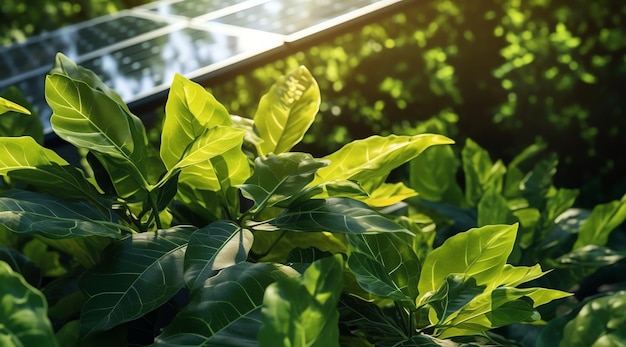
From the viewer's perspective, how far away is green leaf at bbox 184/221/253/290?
1.10m

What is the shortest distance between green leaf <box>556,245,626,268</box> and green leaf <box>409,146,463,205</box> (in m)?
0.38

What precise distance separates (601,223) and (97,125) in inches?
54.3

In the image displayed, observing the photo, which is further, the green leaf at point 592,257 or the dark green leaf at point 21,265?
the green leaf at point 592,257

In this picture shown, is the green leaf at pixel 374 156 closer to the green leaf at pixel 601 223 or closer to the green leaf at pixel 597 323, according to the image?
the green leaf at pixel 597 323

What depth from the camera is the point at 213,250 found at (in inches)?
45.0

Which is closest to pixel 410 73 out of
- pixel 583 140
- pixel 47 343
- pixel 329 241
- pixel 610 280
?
pixel 583 140

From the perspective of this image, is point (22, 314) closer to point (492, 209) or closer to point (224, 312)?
point (224, 312)

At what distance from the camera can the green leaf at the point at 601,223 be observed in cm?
201

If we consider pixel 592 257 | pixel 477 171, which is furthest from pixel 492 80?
pixel 592 257

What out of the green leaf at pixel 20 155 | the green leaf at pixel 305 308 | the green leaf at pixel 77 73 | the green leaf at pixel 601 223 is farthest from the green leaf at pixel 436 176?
the green leaf at pixel 305 308

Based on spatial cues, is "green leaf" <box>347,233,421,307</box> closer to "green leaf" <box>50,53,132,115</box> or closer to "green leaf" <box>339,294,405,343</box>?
"green leaf" <box>339,294,405,343</box>

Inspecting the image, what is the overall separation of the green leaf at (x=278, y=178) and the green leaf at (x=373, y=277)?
136mm

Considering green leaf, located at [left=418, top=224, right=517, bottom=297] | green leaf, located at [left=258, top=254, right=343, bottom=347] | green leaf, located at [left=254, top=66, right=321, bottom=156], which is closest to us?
green leaf, located at [left=258, top=254, right=343, bottom=347]

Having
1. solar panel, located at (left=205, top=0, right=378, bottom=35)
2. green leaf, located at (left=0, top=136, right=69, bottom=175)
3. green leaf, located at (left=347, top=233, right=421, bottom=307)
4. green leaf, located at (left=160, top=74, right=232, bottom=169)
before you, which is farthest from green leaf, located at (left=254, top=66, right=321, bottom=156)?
solar panel, located at (left=205, top=0, right=378, bottom=35)
